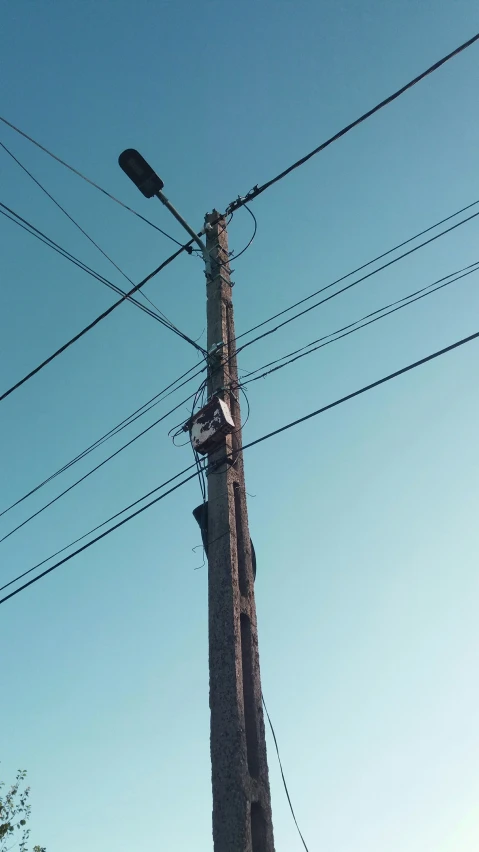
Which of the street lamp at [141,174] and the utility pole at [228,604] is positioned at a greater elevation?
the street lamp at [141,174]

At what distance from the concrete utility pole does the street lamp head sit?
189 cm

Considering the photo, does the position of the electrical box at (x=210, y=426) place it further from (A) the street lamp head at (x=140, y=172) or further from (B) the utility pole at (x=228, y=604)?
(A) the street lamp head at (x=140, y=172)

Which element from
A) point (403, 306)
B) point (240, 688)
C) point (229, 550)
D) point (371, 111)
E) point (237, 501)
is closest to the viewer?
point (240, 688)

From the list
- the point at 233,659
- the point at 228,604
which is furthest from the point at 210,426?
the point at 233,659

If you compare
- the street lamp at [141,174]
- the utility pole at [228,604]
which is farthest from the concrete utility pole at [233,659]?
the street lamp at [141,174]

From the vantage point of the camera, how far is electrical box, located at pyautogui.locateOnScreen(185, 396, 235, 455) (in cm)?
587

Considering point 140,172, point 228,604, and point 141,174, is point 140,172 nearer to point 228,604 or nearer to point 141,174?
point 141,174

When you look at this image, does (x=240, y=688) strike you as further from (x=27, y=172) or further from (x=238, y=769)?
(x=27, y=172)

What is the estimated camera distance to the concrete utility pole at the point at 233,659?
Result: 13.8ft

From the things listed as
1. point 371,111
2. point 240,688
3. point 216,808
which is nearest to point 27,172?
point 371,111

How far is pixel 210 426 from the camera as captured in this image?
19.4ft

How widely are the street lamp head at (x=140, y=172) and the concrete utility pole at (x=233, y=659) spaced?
1892mm

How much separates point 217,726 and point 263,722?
0.37 metres

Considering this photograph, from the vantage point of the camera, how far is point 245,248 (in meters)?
7.69
